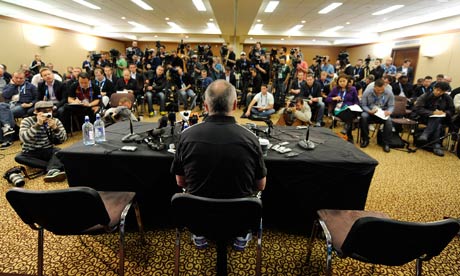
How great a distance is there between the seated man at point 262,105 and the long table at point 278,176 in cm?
346

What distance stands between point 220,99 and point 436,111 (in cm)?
473

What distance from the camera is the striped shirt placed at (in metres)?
2.94

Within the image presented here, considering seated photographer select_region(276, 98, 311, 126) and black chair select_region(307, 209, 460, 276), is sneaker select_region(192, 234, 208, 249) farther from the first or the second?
seated photographer select_region(276, 98, 311, 126)

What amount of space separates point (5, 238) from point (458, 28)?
11272mm

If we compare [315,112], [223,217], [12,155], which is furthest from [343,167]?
[12,155]

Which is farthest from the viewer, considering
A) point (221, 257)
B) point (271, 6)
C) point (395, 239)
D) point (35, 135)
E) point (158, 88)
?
point (271, 6)

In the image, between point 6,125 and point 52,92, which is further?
point 52,92

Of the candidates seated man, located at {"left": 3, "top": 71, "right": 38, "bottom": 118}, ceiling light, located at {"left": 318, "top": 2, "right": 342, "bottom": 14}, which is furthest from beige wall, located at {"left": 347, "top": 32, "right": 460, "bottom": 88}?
seated man, located at {"left": 3, "top": 71, "right": 38, "bottom": 118}

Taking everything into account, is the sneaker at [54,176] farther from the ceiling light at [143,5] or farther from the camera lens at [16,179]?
the ceiling light at [143,5]

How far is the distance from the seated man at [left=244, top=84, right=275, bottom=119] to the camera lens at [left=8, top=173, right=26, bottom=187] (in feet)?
13.0

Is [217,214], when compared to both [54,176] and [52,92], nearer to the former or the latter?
[54,176]

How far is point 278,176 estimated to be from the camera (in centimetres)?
179

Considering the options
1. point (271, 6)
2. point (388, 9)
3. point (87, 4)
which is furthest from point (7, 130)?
point (388, 9)

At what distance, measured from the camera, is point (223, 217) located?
3.62 feet
